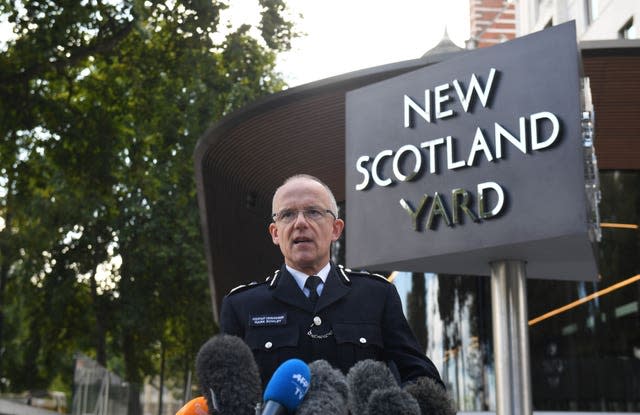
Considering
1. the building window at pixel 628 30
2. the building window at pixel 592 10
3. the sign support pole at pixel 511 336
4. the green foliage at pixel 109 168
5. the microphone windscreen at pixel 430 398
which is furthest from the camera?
the building window at pixel 592 10

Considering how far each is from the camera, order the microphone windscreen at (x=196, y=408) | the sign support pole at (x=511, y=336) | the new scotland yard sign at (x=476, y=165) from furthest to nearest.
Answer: the sign support pole at (x=511, y=336), the new scotland yard sign at (x=476, y=165), the microphone windscreen at (x=196, y=408)

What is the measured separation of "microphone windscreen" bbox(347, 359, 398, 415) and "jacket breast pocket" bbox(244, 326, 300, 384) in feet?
2.76

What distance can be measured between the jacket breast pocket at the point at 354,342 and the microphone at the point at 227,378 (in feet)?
2.95

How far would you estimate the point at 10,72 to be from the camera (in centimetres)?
1534

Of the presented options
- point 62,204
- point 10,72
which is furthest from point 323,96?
point 62,204

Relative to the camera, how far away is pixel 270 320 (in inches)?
107

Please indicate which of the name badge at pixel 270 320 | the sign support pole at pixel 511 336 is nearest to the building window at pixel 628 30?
the sign support pole at pixel 511 336

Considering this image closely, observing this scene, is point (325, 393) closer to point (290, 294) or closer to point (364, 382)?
point (364, 382)

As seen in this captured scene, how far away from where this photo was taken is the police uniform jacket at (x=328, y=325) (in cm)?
268

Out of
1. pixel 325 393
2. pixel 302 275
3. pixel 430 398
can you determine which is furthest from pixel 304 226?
pixel 325 393

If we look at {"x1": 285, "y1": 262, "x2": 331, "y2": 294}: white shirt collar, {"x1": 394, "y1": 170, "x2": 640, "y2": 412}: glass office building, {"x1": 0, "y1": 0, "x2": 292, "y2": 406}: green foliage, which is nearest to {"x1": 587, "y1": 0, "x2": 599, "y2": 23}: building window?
{"x1": 0, "y1": 0, "x2": 292, "y2": 406}: green foliage

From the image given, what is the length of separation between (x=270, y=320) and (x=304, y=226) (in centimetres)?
32

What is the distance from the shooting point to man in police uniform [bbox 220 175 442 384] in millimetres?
2686

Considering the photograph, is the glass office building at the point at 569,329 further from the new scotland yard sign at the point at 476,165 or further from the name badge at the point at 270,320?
the name badge at the point at 270,320
